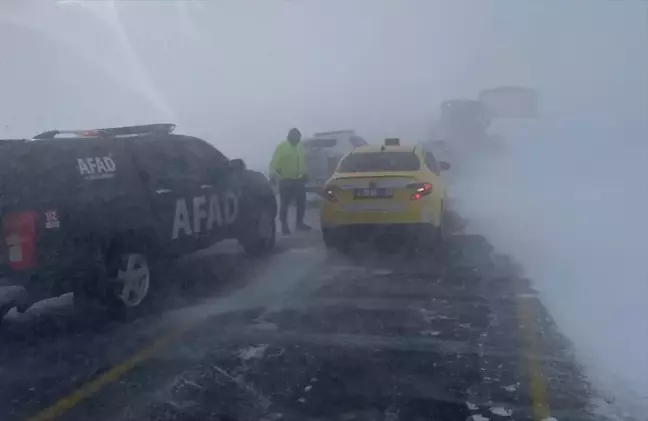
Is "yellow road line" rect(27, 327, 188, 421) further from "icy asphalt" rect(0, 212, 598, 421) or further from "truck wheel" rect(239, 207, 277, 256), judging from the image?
"truck wheel" rect(239, 207, 277, 256)

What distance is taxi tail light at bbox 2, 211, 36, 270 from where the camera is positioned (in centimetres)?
651

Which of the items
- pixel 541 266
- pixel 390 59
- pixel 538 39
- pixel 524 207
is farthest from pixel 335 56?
pixel 541 266

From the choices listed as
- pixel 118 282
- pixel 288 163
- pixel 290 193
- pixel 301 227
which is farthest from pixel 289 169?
pixel 118 282

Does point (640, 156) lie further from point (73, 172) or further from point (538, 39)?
point (538, 39)

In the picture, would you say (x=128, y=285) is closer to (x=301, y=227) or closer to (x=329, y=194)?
(x=329, y=194)

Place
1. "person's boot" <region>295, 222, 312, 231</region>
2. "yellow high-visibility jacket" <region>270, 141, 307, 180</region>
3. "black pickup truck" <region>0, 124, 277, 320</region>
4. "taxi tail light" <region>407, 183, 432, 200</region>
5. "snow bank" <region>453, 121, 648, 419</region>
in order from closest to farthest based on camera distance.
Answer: "snow bank" <region>453, 121, 648, 419</region>
"black pickup truck" <region>0, 124, 277, 320</region>
"taxi tail light" <region>407, 183, 432, 200</region>
"yellow high-visibility jacket" <region>270, 141, 307, 180</region>
"person's boot" <region>295, 222, 312, 231</region>

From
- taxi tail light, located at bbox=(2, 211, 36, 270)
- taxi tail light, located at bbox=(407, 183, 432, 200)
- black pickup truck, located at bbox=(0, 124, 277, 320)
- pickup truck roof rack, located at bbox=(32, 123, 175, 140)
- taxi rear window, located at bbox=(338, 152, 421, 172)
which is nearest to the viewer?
taxi tail light, located at bbox=(2, 211, 36, 270)

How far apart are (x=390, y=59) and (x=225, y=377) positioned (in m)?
44.9

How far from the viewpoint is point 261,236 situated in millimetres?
10891

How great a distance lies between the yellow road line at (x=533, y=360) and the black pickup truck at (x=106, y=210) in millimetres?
3468

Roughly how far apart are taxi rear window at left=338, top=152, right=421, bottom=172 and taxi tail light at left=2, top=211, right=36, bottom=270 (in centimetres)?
512

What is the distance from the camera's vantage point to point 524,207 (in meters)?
15.2

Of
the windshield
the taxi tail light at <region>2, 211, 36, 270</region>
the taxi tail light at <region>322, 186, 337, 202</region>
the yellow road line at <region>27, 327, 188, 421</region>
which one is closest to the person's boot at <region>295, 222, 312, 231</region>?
the windshield

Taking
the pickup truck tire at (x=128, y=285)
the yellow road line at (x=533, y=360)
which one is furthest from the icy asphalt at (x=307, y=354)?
the pickup truck tire at (x=128, y=285)
